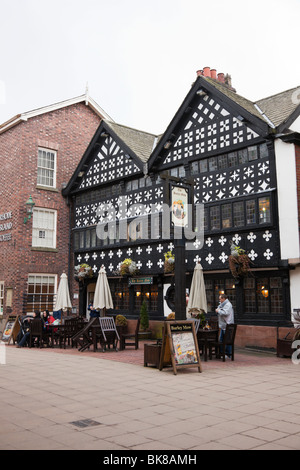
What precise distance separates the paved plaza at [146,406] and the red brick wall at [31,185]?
1035cm

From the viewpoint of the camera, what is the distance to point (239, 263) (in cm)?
1507

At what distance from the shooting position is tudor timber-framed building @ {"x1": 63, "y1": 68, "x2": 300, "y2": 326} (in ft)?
47.8

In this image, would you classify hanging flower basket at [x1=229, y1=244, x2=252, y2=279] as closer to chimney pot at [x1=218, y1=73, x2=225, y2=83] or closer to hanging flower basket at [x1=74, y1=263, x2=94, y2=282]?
hanging flower basket at [x1=74, y1=263, x2=94, y2=282]

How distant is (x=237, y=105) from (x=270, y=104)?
227cm

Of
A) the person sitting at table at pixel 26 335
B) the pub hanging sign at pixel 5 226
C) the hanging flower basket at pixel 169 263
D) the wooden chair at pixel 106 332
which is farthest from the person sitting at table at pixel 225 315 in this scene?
the pub hanging sign at pixel 5 226

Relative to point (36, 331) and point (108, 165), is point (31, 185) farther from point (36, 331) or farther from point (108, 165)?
point (36, 331)

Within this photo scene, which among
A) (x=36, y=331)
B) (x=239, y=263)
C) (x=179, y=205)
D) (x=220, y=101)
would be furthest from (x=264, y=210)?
(x=36, y=331)

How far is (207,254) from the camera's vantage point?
16734mm

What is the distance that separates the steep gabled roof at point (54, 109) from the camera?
871 inches

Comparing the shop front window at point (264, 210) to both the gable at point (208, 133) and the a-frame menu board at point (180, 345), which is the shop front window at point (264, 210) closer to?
the gable at point (208, 133)

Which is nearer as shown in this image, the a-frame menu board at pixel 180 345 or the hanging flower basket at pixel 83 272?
the a-frame menu board at pixel 180 345

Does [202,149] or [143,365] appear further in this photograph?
[202,149]
